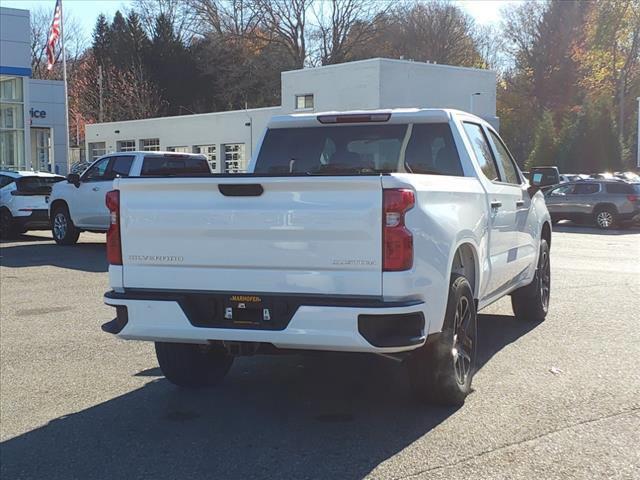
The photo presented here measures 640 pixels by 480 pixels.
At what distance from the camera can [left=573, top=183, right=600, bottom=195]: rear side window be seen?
23188mm

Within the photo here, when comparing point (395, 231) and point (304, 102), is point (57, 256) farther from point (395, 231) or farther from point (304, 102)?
point (304, 102)

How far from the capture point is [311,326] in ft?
14.4

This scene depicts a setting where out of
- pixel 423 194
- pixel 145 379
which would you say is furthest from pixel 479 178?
pixel 145 379

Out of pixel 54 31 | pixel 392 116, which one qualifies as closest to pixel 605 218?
pixel 392 116

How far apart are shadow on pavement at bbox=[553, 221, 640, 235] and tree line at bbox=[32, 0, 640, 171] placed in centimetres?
3233

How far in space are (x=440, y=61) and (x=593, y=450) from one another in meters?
58.5

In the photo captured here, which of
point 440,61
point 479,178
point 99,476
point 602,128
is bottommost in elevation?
point 99,476

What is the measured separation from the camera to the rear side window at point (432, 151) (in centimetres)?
613

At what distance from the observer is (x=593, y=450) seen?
4352 millimetres

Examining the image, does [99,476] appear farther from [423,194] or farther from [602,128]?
[602,128]

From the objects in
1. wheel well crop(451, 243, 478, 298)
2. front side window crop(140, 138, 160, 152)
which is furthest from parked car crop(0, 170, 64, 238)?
front side window crop(140, 138, 160, 152)

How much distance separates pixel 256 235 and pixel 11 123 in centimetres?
2866

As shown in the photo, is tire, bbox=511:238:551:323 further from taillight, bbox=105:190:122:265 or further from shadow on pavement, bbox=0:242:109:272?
shadow on pavement, bbox=0:242:109:272

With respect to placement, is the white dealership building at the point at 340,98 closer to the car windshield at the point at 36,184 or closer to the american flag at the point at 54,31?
the american flag at the point at 54,31
